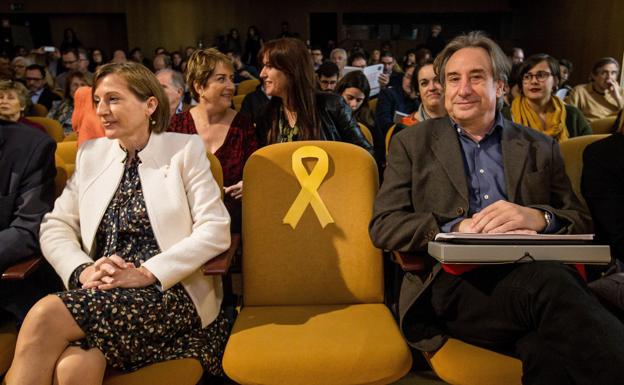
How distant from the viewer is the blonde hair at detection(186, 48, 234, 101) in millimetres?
2662

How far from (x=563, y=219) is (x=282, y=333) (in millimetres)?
907

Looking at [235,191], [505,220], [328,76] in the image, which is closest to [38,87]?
[328,76]

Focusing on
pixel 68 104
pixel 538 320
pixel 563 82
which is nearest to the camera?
pixel 538 320

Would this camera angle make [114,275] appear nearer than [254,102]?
Yes

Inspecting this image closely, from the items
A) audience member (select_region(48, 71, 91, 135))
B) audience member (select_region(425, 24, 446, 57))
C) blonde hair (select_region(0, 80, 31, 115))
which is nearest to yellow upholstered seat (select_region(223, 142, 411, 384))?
blonde hair (select_region(0, 80, 31, 115))

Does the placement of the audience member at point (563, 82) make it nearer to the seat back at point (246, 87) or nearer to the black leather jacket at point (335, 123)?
the black leather jacket at point (335, 123)

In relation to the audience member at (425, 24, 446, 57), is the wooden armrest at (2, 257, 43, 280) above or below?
below

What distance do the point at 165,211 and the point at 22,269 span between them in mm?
441

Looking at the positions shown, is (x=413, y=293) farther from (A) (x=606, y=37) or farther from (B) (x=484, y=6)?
(B) (x=484, y=6)

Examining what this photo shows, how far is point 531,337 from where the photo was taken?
1.41m

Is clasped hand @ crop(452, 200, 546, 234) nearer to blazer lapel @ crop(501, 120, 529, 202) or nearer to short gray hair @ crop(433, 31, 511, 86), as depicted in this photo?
blazer lapel @ crop(501, 120, 529, 202)

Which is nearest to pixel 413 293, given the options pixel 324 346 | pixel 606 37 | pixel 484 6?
pixel 324 346

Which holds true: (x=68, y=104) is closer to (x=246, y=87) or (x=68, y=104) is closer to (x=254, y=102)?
(x=246, y=87)

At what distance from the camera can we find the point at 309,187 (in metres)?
1.88
